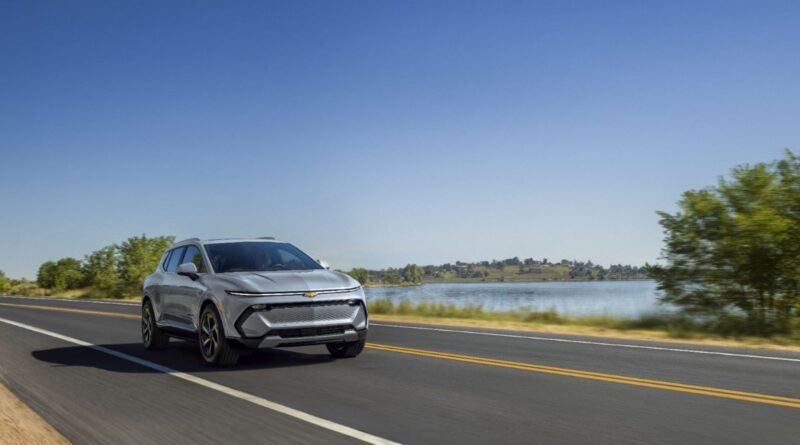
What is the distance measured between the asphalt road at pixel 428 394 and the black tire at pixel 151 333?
10.9 inches

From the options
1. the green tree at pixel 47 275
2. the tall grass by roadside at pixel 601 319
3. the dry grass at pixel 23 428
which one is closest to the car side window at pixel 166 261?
the dry grass at pixel 23 428

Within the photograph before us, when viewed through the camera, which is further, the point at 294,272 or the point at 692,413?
the point at 294,272

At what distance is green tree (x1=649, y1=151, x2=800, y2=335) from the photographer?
17.1m

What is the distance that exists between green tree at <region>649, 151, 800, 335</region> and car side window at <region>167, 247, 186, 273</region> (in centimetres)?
1213

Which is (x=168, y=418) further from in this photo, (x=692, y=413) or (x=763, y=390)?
(x=763, y=390)

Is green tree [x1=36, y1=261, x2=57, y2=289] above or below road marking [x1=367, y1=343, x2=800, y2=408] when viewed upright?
above

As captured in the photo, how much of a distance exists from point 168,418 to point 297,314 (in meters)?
2.82

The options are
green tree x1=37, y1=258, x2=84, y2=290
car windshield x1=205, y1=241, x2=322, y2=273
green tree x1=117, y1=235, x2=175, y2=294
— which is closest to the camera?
car windshield x1=205, y1=241, x2=322, y2=273

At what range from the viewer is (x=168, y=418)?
6.89 metres

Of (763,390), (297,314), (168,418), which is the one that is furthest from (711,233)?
(168,418)

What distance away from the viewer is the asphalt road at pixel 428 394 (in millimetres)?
6082

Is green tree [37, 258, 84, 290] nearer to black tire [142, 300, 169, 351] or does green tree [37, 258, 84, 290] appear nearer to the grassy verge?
the grassy verge

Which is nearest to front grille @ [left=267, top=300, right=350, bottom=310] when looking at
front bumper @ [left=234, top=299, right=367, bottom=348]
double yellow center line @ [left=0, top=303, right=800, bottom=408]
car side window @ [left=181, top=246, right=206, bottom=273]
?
front bumper @ [left=234, top=299, right=367, bottom=348]

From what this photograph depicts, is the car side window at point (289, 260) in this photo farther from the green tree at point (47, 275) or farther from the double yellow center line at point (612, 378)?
the green tree at point (47, 275)
